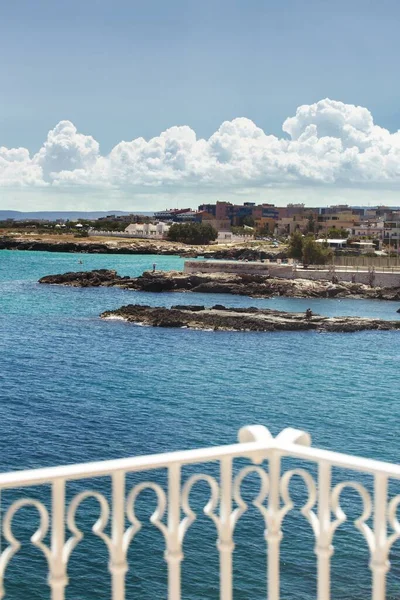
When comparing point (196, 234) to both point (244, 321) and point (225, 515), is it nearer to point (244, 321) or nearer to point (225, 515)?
point (244, 321)

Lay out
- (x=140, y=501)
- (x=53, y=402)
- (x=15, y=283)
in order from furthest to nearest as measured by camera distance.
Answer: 1. (x=15, y=283)
2. (x=53, y=402)
3. (x=140, y=501)

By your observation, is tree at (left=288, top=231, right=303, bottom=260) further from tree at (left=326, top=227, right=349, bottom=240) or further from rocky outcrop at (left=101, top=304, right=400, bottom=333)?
tree at (left=326, top=227, right=349, bottom=240)

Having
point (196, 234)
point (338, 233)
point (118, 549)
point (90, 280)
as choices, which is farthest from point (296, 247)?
point (118, 549)

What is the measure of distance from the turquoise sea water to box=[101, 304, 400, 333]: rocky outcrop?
4.90ft

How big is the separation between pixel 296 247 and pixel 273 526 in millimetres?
91801

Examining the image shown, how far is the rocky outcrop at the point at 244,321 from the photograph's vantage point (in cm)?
4928

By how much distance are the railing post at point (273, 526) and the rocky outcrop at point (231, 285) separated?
6907cm

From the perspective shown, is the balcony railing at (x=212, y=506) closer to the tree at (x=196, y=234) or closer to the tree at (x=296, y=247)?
A: the tree at (x=296, y=247)

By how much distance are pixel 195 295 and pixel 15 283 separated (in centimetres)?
2197

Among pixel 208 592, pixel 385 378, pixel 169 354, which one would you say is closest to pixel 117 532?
pixel 208 592

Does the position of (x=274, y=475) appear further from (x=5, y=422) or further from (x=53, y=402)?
(x=53, y=402)

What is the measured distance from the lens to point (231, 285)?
77.4 m

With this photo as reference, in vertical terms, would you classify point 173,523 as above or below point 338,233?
below

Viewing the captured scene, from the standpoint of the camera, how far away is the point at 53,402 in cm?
2767
